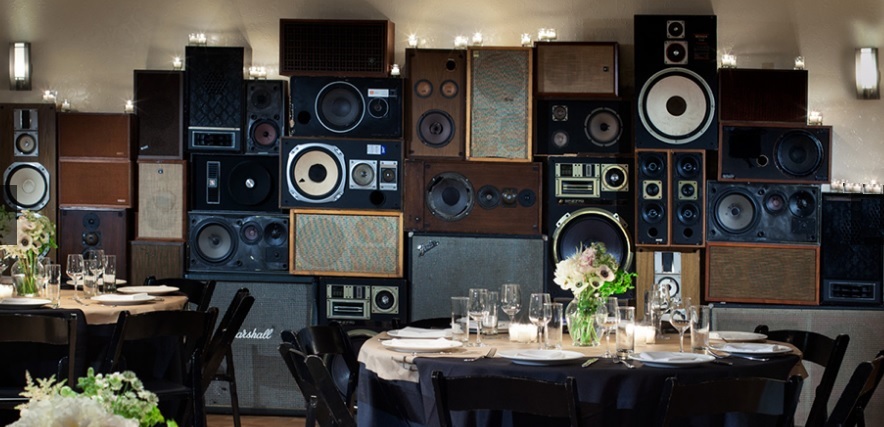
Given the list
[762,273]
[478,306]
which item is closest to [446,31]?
[762,273]

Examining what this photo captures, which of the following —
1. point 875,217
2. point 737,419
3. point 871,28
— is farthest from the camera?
point 871,28

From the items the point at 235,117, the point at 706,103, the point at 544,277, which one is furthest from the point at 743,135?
the point at 235,117

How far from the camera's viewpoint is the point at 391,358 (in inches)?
143

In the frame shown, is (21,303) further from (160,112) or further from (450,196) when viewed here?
(450,196)

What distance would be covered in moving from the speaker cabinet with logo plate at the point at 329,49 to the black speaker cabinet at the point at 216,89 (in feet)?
1.03

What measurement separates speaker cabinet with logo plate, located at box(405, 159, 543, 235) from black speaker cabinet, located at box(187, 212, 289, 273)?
77cm

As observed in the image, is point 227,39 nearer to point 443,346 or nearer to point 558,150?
point 558,150

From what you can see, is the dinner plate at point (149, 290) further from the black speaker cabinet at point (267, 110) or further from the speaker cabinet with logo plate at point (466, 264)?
the speaker cabinet with logo plate at point (466, 264)

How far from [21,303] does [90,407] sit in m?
3.53

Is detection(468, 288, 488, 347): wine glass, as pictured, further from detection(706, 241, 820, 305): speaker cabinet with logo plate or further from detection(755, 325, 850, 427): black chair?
Result: detection(706, 241, 820, 305): speaker cabinet with logo plate

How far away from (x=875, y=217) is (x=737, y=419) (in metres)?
3.13

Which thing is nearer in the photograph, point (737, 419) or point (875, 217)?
point (737, 419)

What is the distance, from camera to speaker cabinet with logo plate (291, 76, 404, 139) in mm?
6516

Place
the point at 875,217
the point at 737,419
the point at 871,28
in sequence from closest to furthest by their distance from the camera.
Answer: the point at 737,419 < the point at 875,217 < the point at 871,28
